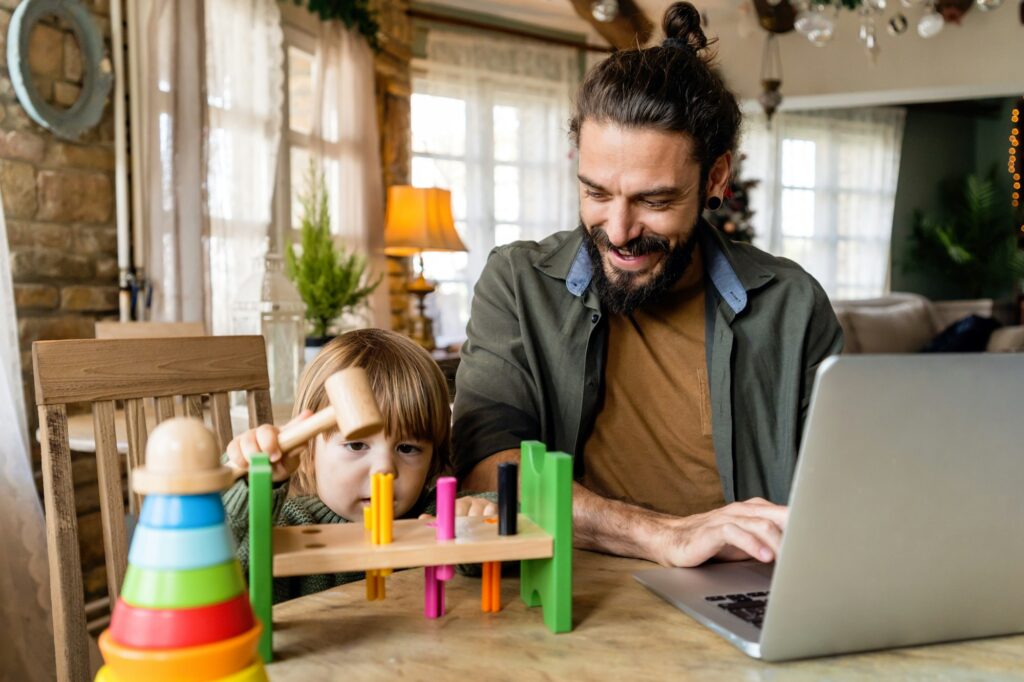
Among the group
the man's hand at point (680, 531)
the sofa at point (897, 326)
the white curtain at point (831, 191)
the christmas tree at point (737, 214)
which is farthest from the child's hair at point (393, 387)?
the white curtain at point (831, 191)

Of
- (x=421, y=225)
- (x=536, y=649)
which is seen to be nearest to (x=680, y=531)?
(x=536, y=649)

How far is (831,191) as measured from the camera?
6668 mm

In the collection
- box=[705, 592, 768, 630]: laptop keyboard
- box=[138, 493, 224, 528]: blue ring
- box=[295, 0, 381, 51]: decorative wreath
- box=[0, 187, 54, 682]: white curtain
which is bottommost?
box=[0, 187, 54, 682]: white curtain

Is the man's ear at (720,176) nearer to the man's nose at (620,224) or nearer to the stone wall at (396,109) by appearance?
the man's nose at (620,224)

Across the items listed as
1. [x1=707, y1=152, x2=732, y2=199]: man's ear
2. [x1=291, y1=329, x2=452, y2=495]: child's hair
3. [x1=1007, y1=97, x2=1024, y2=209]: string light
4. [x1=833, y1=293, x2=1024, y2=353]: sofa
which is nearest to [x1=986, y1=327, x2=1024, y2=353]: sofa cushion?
[x1=833, y1=293, x2=1024, y2=353]: sofa

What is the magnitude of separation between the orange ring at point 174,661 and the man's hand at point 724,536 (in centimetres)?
58

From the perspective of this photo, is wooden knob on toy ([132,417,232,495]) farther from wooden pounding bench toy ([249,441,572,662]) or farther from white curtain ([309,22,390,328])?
white curtain ([309,22,390,328])

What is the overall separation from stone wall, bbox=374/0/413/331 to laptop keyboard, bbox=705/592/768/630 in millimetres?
4447

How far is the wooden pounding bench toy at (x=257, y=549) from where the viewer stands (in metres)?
0.52

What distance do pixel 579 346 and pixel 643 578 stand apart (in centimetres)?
58

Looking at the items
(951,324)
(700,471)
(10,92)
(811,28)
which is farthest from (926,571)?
(951,324)

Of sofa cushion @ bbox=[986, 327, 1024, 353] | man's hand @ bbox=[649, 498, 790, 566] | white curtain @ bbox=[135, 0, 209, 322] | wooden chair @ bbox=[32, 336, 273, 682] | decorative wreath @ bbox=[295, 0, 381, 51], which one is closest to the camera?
man's hand @ bbox=[649, 498, 790, 566]

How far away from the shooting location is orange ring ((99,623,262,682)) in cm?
51

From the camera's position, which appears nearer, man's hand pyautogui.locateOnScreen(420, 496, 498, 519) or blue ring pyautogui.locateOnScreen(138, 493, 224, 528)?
blue ring pyautogui.locateOnScreen(138, 493, 224, 528)
